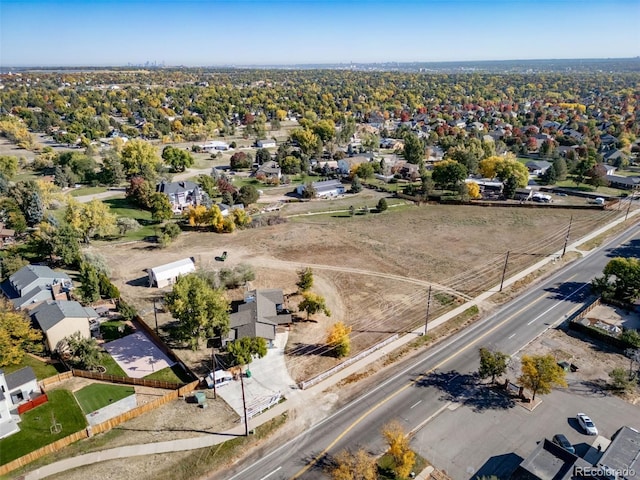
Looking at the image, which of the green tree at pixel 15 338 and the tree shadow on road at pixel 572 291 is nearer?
the green tree at pixel 15 338

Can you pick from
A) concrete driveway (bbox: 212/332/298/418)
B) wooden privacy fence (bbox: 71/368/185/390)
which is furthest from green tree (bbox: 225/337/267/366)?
wooden privacy fence (bbox: 71/368/185/390)

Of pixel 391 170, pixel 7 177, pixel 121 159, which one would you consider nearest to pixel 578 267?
pixel 391 170

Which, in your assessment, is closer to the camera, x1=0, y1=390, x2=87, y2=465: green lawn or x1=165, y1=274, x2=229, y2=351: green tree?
x1=0, y1=390, x2=87, y2=465: green lawn

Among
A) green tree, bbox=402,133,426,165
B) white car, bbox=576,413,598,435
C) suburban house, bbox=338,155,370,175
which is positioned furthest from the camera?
green tree, bbox=402,133,426,165

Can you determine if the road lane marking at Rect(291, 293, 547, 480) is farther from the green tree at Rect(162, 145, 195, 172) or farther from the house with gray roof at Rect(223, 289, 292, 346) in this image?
the green tree at Rect(162, 145, 195, 172)

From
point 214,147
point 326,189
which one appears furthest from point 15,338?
point 214,147

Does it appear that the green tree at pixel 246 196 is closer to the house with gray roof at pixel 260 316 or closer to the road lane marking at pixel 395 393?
the house with gray roof at pixel 260 316

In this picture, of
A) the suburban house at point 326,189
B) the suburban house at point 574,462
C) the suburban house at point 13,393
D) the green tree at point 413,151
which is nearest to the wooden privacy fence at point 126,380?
the suburban house at point 13,393
